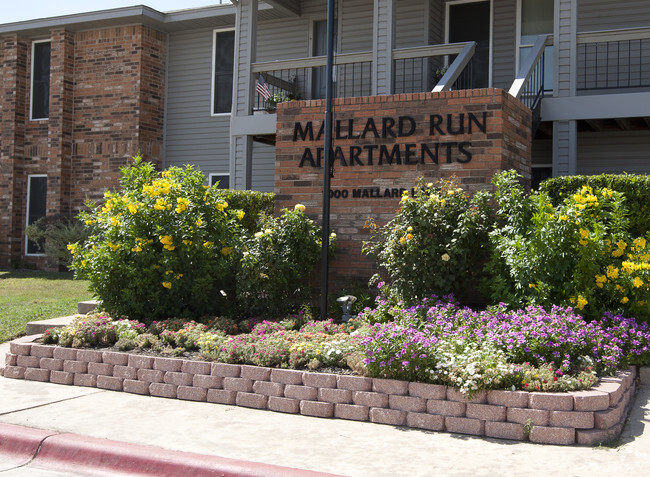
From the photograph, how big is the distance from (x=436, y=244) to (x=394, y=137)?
166 centimetres

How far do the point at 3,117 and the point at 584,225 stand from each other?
16617 millimetres

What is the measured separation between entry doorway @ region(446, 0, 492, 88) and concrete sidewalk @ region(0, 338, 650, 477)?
9216 millimetres

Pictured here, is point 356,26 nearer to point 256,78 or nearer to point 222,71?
point 256,78

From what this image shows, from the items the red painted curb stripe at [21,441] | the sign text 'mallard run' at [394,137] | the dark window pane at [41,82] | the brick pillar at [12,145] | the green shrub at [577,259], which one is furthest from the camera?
the dark window pane at [41,82]

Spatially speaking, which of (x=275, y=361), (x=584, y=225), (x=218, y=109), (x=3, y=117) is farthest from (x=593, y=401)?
(x=3, y=117)

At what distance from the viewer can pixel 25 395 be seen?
6090 millimetres

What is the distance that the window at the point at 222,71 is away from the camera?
16688mm

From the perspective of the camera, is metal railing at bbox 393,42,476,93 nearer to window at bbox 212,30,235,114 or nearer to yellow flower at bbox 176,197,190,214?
window at bbox 212,30,235,114

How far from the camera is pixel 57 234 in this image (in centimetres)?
1580

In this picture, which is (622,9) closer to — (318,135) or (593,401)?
(318,135)

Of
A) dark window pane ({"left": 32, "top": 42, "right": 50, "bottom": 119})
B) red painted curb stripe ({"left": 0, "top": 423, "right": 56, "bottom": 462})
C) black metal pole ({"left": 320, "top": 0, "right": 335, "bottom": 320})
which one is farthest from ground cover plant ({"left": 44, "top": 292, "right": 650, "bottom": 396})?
dark window pane ({"left": 32, "top": 42, "right": 50, "bottom": 119})

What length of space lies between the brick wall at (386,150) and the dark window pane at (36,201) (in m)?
11.7

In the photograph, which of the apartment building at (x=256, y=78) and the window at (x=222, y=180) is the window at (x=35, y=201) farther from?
the window at (x=222, y=180)

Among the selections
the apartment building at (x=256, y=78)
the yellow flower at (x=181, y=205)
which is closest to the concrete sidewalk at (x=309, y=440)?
the yellow flower at (x=181, y=205)
